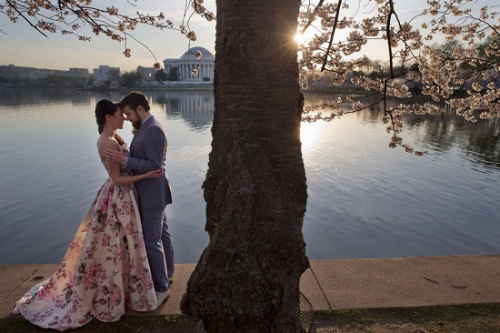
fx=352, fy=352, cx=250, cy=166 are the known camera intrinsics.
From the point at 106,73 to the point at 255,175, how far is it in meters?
124

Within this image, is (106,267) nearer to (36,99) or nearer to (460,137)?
(460,137)

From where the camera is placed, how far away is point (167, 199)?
3.21 m

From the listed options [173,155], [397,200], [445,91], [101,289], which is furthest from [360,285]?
[173,155]

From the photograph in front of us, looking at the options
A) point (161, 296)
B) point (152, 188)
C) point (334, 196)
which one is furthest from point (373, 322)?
point (334, 196)

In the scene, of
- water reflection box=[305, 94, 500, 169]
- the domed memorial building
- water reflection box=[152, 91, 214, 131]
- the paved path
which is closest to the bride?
the paved path

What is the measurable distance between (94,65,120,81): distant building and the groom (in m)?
105

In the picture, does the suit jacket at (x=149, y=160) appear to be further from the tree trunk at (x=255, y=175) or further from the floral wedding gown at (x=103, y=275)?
the tree trunk at (x=255, y=175)

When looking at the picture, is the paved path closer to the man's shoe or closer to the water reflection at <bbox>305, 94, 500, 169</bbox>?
the man's shoe

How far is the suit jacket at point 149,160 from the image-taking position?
9.53 feet

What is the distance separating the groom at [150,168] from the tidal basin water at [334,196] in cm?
258

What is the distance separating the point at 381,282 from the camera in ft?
10.9

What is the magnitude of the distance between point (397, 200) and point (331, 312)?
5.95 meters

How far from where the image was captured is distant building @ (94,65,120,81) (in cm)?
10095

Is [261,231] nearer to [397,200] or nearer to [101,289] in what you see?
[101,289]
